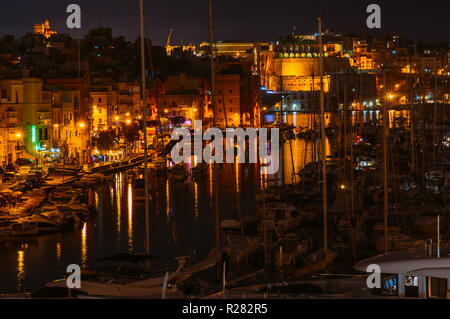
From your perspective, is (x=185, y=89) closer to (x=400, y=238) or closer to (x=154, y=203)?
(x=154, y=203)

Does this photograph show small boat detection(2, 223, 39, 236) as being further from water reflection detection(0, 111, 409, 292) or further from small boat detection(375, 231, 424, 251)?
small boat detection(375, 231, 424, 251)

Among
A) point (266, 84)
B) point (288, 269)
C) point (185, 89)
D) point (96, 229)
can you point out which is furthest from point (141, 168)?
point (266, 84)

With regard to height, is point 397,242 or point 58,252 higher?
point 397,242

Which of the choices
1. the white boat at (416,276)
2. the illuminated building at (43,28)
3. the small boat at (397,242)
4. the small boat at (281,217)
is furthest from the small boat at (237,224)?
the illuminated building at (43,28)

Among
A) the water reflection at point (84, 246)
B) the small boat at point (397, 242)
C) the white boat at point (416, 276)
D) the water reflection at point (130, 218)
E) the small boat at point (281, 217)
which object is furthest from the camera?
the small boat at point (281, 217)

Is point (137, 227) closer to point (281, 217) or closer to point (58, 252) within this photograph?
point (58, 252)

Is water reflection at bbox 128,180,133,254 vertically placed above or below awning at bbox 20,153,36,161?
below

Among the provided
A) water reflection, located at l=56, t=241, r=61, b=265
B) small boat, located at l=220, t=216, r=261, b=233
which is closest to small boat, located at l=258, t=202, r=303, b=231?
small boat, located at l=220, t=216, r=261, b=233

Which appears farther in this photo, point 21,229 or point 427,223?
point 21,229

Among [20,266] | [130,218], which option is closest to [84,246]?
[20,266]

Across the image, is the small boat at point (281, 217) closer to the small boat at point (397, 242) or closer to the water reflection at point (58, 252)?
the small boat at point (397, 242)

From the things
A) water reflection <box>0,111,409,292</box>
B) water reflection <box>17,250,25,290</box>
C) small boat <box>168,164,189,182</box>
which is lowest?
water reflection <box>17,250,25,290</box>

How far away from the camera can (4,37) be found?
4981 centimetres

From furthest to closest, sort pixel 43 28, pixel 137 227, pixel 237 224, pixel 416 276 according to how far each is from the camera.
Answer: pixel 43 28 → pixel 137 227 → pixel 237 224 → pixel 416 276
